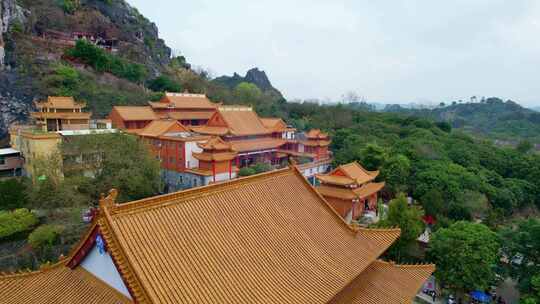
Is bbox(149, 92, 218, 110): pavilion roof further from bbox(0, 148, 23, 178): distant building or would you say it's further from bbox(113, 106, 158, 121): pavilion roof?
bbox(0, 148, 23, 178): distant building

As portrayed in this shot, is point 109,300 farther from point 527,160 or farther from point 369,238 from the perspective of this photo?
point 527,160

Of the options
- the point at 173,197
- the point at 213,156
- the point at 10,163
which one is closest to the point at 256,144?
the point at 213,156

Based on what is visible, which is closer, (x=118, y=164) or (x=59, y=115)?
(x=118, y=164)

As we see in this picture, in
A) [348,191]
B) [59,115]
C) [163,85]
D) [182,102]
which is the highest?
[163,85]

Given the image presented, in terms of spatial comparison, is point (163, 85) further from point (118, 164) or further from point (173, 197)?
point (173, 197)

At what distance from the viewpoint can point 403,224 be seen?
2136 cm

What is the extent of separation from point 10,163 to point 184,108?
809 inches

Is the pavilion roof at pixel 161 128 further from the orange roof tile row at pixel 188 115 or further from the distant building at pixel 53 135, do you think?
the orange roof tile row at pixel 188 115

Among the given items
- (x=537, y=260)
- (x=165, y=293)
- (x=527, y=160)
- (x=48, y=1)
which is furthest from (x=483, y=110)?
(x=165, y=293)

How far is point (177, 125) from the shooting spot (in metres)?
36.0

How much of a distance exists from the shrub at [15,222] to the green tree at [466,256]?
83.1 feet

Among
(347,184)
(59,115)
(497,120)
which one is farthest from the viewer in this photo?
(497,120)

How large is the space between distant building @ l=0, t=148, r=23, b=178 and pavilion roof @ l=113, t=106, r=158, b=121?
35.4ft

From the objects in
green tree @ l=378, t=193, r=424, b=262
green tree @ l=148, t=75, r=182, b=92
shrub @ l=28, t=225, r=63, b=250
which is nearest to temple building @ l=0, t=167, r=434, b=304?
green tree @ l=378, t=193, r=424, b=262
